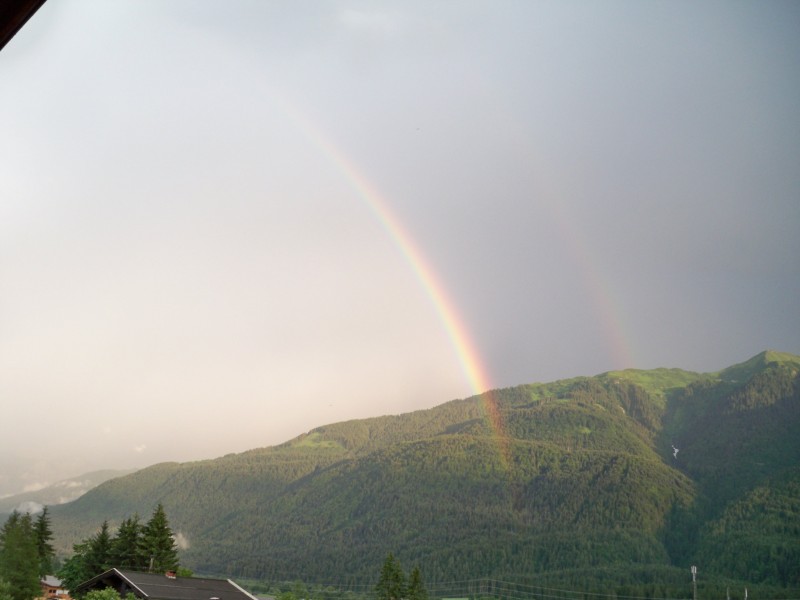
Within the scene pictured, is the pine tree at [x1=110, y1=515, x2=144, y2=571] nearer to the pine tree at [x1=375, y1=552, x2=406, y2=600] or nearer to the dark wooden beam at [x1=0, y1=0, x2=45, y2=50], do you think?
the pine tree at [x1=375, y1=552, x2=406, y2=600]

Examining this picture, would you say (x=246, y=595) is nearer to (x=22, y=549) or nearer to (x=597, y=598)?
(x=22, y=549)

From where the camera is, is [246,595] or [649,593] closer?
[246,595]

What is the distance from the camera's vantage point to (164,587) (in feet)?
148

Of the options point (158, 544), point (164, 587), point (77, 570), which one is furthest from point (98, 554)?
point (164, 587)

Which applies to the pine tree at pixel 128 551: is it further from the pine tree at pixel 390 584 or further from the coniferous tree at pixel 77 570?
the pine tree at pixel 390 584

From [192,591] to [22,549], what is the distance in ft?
62.0

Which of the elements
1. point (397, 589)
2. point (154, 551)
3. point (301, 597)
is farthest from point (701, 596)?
point (154, 551)

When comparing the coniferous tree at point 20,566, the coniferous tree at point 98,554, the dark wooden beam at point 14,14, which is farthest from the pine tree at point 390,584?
the dark wooden beam at point 14,14

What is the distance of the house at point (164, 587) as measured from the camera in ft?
145

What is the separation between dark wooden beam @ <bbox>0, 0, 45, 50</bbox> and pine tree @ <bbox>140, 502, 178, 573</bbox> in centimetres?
8590

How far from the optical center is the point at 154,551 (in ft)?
273

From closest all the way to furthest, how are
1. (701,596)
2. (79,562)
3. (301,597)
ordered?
(79,562) → (301,597) → (701,596)

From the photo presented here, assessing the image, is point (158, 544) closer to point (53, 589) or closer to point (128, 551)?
point (128, 551)

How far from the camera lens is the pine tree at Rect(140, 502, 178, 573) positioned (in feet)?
272
